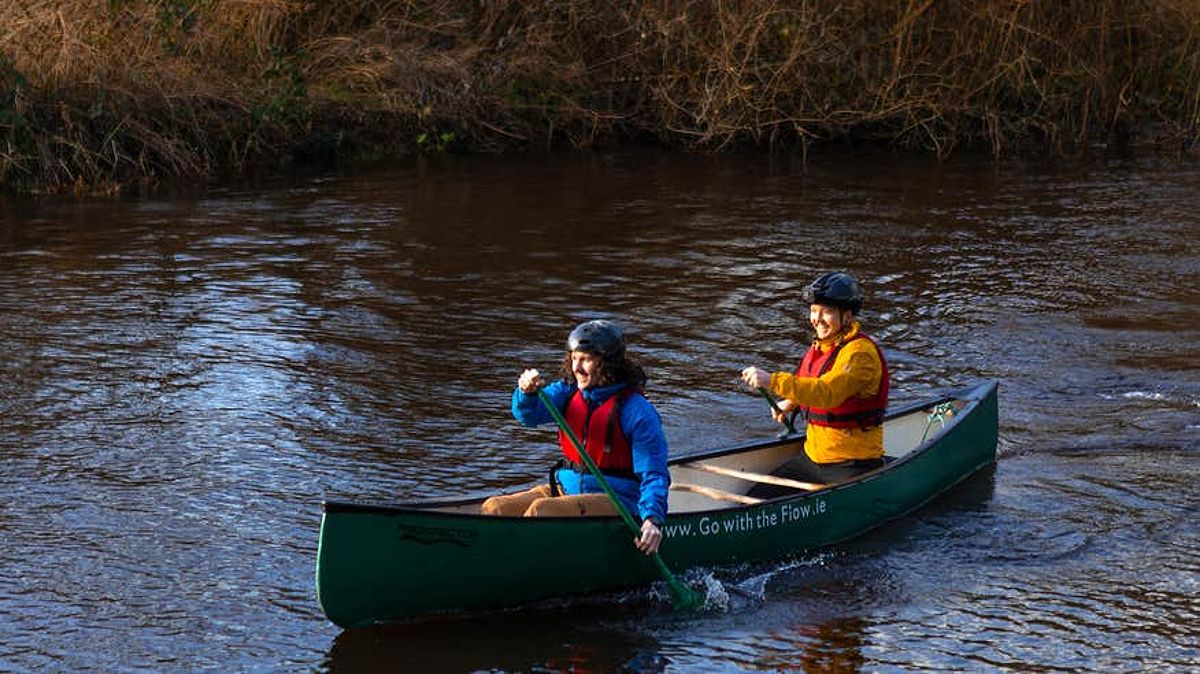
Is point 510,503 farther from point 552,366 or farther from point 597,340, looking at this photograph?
point 552,366

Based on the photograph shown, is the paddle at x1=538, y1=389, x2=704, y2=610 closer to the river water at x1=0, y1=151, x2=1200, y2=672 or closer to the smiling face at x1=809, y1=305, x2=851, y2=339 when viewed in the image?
the river water at x1=0, y1=151, x2=1200, y2=672

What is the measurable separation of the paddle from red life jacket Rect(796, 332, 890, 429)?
131 centimetres

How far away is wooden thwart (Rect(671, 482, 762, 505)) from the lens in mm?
7967

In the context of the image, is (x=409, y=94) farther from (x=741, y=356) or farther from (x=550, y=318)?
(x=741, y=356)

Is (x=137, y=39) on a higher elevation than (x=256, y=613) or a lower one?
higher

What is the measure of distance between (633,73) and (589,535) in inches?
550

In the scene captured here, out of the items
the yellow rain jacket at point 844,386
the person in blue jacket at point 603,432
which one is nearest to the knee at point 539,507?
the person in blue jacket at point 603,432

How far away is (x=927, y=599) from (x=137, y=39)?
1367cm

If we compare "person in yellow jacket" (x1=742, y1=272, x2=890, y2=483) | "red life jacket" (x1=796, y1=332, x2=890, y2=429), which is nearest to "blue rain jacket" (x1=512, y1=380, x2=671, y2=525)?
"person in yellow jacket" (x1=742, y1=272, x2=890, y2=483)

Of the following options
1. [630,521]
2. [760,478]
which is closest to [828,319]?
[760,478]

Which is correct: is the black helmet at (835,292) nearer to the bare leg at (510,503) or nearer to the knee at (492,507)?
the bare leg at (510,503)

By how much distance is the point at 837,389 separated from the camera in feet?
26.0

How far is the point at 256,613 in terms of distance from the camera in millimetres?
7160

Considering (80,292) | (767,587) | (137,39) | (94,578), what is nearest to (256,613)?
(94,578)
